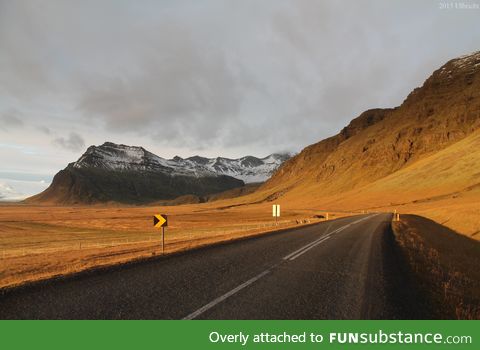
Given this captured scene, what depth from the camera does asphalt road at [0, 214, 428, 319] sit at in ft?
24.7

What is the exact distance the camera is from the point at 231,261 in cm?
1421

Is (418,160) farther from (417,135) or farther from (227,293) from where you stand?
(227,293)

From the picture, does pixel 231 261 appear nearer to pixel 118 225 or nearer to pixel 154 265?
pixel 154 265

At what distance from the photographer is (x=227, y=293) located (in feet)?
29.5

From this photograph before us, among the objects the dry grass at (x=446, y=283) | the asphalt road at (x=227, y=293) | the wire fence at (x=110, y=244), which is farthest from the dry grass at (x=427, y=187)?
the asphalt road at (x=227, y=293)

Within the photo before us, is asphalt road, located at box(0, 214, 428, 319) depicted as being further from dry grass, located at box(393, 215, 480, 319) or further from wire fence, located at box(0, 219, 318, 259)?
wire fence, located at box(0, 219, 318, 259)

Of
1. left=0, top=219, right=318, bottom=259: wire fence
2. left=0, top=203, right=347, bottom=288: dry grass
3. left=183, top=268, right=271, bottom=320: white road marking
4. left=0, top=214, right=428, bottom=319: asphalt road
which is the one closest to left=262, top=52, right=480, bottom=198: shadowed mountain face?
left=0, top=203, right=347, bottom=288: dry grass

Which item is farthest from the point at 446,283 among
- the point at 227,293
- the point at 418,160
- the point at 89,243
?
the point at 418,160

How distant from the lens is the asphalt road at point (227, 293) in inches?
297
